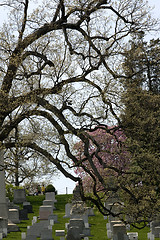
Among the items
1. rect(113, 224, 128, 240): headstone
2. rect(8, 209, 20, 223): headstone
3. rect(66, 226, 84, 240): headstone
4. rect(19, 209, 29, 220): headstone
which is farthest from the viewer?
rect(19, 209, 29, 220): headstone

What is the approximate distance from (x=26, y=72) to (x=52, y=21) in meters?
2.66

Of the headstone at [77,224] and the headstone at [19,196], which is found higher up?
the headstone at [19,196]

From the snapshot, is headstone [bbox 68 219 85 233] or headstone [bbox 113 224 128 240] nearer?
headstone [bbox 113 224 128 240]

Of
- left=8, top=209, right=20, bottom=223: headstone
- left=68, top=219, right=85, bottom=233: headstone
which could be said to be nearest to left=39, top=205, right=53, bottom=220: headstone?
left=8, top=209, right=20, bottom=223: headstone

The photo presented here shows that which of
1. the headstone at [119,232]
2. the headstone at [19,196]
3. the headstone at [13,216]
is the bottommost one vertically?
the headstone at [119,232]

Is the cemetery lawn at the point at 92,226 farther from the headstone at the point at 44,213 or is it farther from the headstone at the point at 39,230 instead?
the headstone at the point at 44,213

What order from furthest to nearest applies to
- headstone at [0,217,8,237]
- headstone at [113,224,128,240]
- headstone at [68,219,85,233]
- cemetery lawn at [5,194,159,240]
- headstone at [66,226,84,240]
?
headstone at [68,219,85,233], headstone at [0,217,8,237], cemetery lawn at [5,194,159,240], headstone at [66,226,84,240], headstone at [113,224,128,240]

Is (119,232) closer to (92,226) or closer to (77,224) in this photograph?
(77,224)

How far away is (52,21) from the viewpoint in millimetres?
16906

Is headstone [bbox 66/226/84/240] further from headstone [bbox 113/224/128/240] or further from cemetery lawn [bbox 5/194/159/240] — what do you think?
headstone [bbox 113/224/128/240]

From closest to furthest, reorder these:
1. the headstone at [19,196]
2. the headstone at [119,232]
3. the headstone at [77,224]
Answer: the headstone at [119,232] < the headstone at [77,224] < the headstone at [19,196]

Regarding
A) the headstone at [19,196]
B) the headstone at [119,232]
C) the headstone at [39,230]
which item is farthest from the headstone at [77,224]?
the headstone at [19,196]

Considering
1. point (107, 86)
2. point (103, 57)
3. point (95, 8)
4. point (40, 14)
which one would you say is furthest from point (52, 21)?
point (107, 86)

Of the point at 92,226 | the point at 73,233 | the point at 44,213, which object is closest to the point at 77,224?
the point at 73,233
